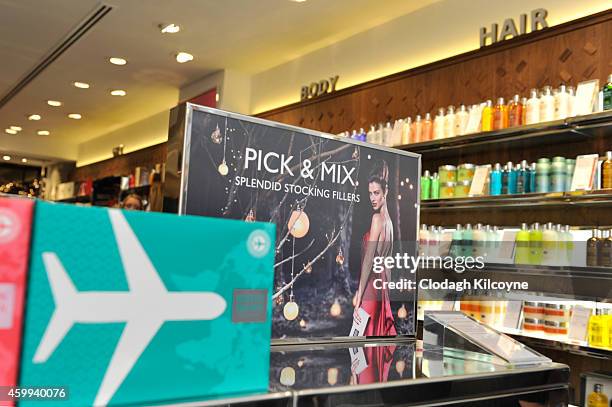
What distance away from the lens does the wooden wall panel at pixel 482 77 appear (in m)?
3.65

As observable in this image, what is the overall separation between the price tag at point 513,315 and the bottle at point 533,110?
3.71 feet

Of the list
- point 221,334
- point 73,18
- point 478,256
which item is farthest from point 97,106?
point 221,334

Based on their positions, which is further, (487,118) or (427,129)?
(427,129)

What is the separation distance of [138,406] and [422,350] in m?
0.76

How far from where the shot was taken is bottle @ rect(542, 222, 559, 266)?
347cm

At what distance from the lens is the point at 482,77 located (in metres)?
4.29

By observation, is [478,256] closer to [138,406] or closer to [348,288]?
[348,288]

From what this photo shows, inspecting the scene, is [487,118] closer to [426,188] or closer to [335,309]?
[426,188]

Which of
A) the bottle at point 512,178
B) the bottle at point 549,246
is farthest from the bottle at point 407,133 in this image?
the bottle at point 549,246

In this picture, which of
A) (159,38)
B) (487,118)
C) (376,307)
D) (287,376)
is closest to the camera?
(287,376)

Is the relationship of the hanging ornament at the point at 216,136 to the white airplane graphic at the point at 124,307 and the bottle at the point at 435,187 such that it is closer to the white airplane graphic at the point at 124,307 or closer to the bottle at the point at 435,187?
the white airplane graphic at the point at 124,307

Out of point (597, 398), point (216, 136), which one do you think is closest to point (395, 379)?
point (216, 136)

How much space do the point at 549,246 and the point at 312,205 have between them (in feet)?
8.63

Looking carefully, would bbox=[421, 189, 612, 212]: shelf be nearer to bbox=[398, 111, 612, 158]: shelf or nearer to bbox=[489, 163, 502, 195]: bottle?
bbox=[489, 163, 502, 195]: bottle
